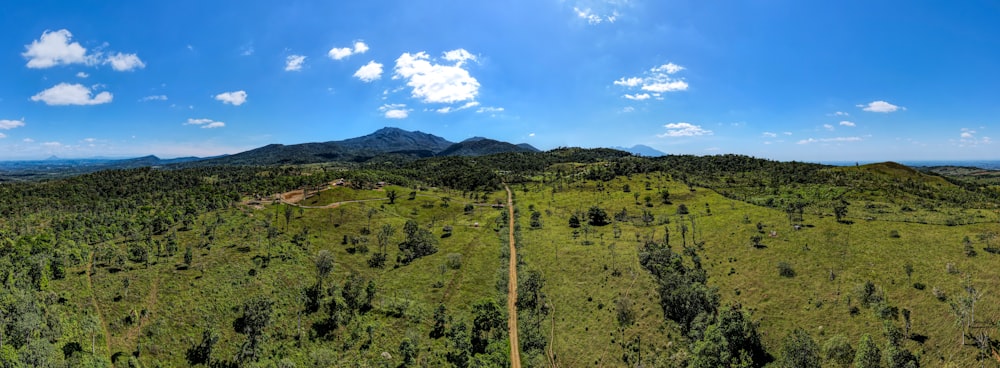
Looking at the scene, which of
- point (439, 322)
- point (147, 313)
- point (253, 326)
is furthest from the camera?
point (439, 322)

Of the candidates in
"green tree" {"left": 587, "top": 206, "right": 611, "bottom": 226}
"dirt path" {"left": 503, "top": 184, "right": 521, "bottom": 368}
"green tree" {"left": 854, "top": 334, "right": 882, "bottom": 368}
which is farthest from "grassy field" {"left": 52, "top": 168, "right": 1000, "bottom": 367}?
"green tree" {"left": 587, "top": 206, "right": 611, "bottom": 226}

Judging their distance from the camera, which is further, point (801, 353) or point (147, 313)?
point (147, 313)

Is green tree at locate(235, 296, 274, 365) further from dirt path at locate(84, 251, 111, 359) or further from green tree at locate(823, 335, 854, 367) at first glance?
green tree at locate(823, 335, 854, 367)

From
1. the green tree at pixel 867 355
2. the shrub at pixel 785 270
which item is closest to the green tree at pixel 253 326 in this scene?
the green tree at pixel 867 355

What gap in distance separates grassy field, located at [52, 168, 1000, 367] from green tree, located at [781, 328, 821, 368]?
684cm

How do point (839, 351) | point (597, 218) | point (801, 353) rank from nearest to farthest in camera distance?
point (801, 353), point (839, 351), point (597, 218)

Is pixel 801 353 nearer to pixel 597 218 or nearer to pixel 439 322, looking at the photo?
pixel 439 322

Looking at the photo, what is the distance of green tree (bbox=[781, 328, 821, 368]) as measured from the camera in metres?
75.4

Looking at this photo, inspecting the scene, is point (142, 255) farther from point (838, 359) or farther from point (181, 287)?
point (838, 359)

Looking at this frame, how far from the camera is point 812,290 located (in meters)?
97.3

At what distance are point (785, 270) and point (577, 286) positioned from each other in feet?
181

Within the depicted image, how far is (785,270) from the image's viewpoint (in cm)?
10625

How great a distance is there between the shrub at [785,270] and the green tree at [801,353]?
28810mm

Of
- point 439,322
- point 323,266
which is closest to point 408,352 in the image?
point 439,322
